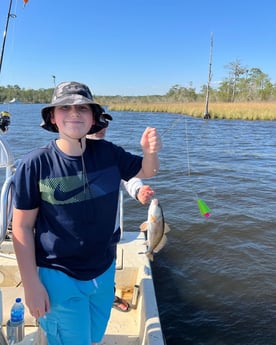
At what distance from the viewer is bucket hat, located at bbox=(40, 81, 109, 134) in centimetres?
185

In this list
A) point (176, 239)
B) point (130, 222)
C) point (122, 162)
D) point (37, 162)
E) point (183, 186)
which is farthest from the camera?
point (183, 186)

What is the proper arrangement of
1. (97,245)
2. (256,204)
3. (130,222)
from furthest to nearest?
1. (256,204)
2. (130,222)
3. (97,245)

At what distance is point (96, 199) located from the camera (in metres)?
1.92

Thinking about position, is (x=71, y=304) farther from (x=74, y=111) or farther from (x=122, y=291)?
(x=122, y=291)

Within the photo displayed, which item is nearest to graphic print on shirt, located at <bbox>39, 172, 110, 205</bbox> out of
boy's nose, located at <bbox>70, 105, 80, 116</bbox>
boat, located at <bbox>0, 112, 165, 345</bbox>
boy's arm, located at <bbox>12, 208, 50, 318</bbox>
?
boy's arm, located at <bbox>12, 208, 50, 318</bbox>

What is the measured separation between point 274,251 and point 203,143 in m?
12.9

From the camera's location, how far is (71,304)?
194 cm

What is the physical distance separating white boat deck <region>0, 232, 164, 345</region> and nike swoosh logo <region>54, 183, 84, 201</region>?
105 centimetres

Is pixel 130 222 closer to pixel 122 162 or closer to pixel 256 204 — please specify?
pixel 256 204

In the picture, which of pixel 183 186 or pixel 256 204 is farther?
pixel 183 186

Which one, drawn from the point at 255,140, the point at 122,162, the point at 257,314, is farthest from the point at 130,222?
the point at 255,140

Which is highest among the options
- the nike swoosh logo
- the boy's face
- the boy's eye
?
the boy's eye

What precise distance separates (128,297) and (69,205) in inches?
87.0

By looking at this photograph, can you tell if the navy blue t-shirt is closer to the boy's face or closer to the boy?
the boy
